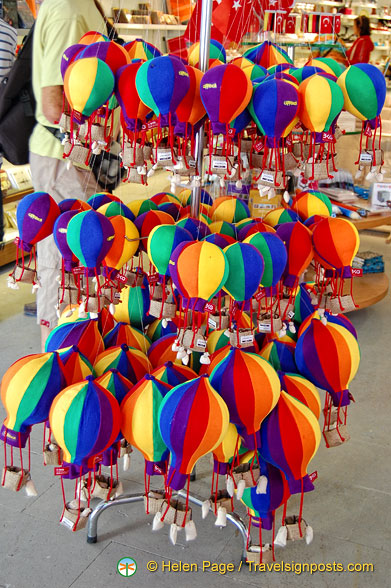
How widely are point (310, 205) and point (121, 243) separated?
1.91ft

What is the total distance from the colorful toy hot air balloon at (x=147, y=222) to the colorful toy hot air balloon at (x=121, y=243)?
3 centimetres

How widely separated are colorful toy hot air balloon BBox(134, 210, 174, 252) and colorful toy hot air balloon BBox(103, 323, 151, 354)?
0.83 feet

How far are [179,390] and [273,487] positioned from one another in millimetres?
498

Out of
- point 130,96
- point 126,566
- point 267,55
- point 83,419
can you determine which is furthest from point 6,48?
point 126,566

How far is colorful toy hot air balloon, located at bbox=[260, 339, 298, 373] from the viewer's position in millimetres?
1707

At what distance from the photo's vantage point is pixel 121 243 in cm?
157

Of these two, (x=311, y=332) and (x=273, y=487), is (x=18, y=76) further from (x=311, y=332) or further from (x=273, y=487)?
(x=273, y=487)

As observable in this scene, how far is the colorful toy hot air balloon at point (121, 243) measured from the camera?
156 cm

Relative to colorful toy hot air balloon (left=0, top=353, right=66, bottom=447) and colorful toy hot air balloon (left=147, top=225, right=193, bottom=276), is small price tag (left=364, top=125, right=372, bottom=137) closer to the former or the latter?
colorful toy hot air balloon (left=147, top=225, right=193, bottom=276)

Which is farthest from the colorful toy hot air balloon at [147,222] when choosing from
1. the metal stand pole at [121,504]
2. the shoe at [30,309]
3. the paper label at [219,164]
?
the shoe at [30,309]

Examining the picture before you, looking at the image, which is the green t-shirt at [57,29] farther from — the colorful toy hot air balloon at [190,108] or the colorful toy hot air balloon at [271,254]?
the colorful toy hot air balloon at [271,254]

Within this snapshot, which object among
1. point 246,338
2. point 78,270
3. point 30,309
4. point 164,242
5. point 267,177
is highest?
point 267,177

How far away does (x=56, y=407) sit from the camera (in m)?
1.38

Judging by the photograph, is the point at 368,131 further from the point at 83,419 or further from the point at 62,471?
the point at 62,471
